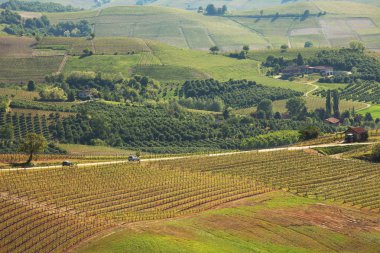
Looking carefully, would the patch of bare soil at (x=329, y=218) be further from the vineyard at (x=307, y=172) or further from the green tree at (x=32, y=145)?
the green tree at (x=32, y=145)

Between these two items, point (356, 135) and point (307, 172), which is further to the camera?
point (356, 135)

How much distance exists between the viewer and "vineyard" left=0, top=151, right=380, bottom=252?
9756cm

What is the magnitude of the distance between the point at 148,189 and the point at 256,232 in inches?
987

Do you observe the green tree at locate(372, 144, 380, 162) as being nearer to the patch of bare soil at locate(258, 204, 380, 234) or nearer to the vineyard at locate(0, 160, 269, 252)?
the vineyard at locate(0, 160, 269, 252)

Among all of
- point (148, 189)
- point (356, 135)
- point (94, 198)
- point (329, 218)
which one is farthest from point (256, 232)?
point (356, 135)

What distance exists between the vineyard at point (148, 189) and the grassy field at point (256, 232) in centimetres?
374

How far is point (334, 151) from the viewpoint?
518 ft

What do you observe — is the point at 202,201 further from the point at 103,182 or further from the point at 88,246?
the point at 88,246

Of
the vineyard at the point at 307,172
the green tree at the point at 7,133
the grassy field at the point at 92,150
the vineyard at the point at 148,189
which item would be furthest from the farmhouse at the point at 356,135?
the green tree at the point at 7,133

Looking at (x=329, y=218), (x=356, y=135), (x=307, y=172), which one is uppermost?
(x=356, y=135)

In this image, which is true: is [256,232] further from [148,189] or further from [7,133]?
[7,133]

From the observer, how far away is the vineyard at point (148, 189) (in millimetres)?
97562

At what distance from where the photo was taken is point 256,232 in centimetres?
10031

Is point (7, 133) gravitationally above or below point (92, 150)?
above
